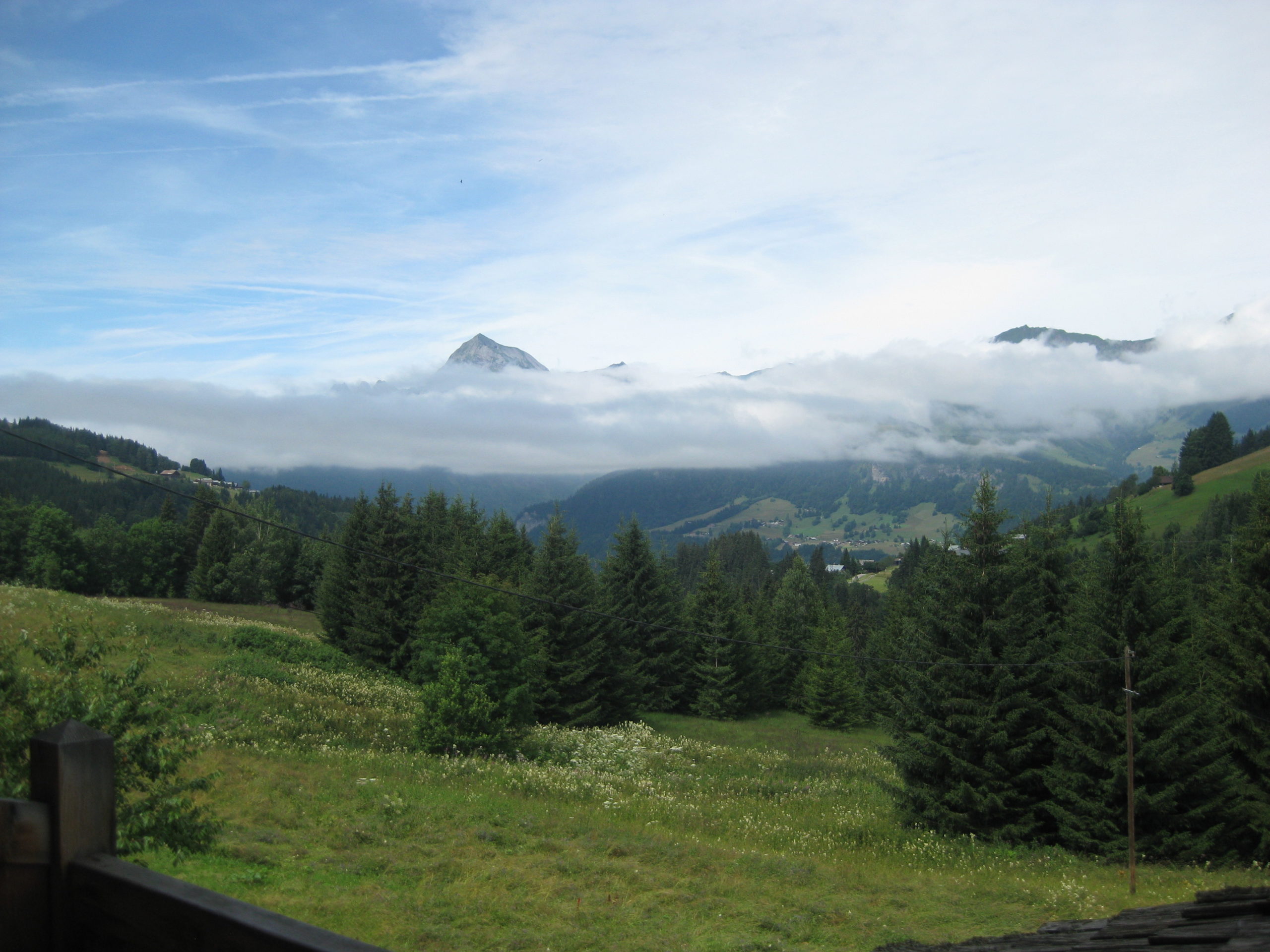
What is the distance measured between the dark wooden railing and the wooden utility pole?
25358 millimetres

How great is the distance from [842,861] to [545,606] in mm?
29598

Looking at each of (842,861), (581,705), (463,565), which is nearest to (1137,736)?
(842,861)

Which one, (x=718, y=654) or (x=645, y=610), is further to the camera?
(x=718, y=654)

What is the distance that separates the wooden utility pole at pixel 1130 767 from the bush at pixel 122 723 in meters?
22.8

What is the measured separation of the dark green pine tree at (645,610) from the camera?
57.0 metres

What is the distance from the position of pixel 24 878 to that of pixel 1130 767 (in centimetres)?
2783

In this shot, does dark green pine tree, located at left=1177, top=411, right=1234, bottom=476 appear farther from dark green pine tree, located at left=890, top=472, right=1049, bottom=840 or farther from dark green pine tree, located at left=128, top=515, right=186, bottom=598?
dark green pine tree, located at left=128, top=515, right=186, bottom=598

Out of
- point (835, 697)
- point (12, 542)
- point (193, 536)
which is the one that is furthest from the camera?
point (193, 536)

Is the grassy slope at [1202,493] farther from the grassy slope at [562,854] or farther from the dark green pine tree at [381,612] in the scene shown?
the grassy slope at [562,854]

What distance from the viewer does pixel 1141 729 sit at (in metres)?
25.5

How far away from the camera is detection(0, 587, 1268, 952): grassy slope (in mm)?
14109

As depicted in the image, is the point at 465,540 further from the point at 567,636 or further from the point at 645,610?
the point at 567,636

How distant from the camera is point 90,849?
2.35 metres

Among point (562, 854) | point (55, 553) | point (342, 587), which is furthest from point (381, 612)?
point (55, 553)
